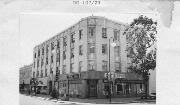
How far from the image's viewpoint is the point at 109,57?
4066 mm

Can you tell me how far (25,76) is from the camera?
4.01m

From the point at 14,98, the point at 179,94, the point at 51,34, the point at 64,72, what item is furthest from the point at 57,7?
the point at 179,94

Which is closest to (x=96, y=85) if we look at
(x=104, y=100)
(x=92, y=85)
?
(x=92, y=85)

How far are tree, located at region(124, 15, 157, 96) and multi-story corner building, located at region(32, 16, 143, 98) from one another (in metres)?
0.07

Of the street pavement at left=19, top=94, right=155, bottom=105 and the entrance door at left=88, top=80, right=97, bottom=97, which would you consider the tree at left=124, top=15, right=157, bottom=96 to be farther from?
the entrance door at left=88, top=80, right=97, bottom=97

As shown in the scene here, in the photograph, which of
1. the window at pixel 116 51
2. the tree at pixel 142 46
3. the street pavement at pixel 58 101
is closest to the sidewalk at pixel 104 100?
the street pavement at pixel 58 101

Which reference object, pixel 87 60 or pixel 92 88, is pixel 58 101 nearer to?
pixel 92 88

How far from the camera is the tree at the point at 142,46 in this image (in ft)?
13.4

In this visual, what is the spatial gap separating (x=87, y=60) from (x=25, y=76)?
0.64 metres

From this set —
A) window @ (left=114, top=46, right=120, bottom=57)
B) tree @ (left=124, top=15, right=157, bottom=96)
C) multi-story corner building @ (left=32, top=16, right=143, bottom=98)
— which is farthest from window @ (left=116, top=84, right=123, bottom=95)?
window @ (left=114, top=46, right=120, bottom=57)

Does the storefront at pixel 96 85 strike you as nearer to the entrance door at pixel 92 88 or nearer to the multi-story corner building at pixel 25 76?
the entrance door at pixel 92 88

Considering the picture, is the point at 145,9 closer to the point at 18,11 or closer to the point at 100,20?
the point at 100,20

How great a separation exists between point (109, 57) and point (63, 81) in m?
0.52

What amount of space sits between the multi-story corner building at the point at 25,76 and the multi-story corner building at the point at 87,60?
0.30 ft
